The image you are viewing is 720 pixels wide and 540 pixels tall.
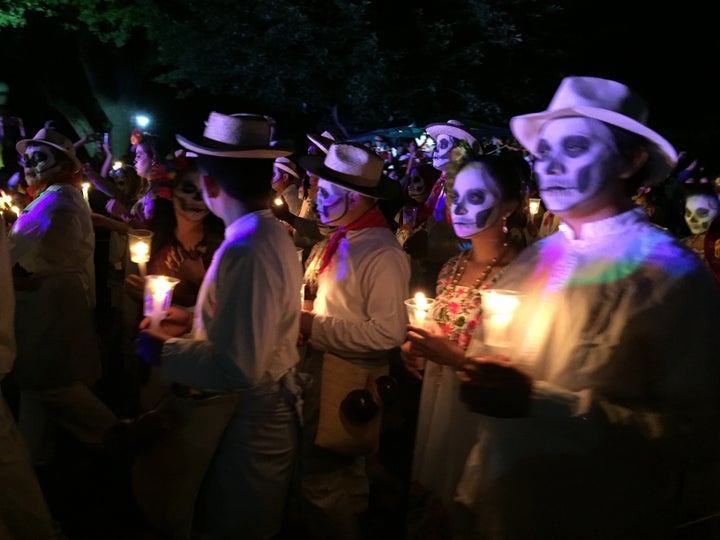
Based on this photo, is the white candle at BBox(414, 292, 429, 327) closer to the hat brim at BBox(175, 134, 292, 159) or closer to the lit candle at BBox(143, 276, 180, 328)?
the hat brim at BBox(175, 134, 292, 159)

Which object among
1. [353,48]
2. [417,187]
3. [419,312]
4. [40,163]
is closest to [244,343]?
[419,312]

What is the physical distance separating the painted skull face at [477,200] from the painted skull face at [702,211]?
4026 millimetres

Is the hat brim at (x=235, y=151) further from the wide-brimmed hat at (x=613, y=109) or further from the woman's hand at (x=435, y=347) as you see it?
the wide-brimmed hat at (x=613, y=109)

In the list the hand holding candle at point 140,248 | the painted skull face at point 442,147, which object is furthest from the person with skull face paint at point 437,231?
the hand holding candle at point 140,248

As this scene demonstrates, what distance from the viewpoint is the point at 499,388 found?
2027mm

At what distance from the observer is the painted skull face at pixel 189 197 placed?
4.71m

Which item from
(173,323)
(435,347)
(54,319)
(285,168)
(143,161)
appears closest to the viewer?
(435,347)

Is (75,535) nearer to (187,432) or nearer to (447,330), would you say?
(187,432)

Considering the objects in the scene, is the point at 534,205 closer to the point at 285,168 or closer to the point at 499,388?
the point at 285,168

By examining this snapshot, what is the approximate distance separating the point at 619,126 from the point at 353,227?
2257mm

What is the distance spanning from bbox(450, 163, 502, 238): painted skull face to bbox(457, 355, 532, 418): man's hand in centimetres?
183

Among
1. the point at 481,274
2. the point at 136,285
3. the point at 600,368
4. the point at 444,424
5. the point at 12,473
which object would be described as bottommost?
the point at 12,473

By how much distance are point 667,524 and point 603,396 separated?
526mm

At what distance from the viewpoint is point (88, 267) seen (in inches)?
217
